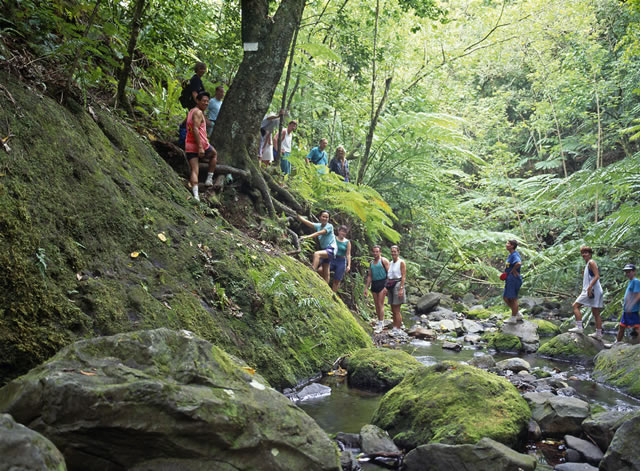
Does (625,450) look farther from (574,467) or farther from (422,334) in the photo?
(422,334)

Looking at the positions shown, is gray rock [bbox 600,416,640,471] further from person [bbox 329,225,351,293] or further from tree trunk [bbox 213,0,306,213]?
person [bbox 329,225,351,293]

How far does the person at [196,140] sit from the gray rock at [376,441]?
13.2ft

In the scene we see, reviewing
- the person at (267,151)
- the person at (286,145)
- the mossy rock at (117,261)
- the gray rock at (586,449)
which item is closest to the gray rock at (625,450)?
the gray rock at (586,449)

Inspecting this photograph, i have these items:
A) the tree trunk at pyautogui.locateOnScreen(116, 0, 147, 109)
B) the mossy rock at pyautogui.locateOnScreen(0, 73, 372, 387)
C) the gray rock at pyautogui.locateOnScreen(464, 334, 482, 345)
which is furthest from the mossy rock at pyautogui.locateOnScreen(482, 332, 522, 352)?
the tree trunk at pyautogui.locateOnScreen(116, 0, 147, 109)

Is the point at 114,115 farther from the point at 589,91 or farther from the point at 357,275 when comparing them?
the point at 589,91

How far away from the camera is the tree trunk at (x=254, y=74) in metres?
7.93

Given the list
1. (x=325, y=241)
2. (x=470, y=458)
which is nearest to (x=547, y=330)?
(x=325, y=241)

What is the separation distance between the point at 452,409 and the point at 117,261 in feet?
11.3

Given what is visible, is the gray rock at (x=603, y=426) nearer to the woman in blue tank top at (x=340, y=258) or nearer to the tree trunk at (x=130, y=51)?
the woman in blue tank top at (x=340, y=258)

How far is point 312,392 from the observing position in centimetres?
572

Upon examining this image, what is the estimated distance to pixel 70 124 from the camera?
4.83 meters

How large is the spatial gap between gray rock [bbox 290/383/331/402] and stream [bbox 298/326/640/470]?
70 mm

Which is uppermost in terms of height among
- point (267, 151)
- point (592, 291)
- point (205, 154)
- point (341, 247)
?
point (267, 151)

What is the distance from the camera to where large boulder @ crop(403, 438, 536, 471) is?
374 centimetres
